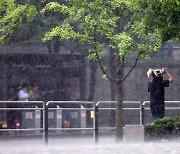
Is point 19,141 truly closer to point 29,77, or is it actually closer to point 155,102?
point 155,102

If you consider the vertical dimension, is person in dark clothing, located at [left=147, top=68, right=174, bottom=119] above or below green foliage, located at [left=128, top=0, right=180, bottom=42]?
below

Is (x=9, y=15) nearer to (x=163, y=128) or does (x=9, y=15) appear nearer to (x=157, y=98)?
(x=157, y=98)

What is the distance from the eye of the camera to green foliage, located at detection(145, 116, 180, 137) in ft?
54.7

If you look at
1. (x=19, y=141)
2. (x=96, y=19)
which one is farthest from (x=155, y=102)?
(x=19, y=141)

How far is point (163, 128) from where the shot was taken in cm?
1670

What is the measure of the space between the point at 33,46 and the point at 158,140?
1322cm

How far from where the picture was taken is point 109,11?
19.1m

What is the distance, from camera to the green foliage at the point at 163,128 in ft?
54.7

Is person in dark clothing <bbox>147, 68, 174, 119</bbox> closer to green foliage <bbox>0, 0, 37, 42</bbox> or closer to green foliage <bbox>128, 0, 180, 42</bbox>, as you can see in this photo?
green foliage <bbox>128, 0, 180, 42</bbox>

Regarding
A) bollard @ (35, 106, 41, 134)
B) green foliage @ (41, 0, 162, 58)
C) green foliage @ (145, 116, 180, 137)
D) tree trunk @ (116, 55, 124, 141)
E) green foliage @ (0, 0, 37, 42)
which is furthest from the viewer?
green foliage @ (0, 0, 37, 42)

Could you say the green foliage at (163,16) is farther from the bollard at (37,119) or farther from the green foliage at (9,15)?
the green foliage at (9,15)

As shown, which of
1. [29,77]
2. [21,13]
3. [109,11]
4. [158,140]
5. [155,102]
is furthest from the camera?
[29,77]

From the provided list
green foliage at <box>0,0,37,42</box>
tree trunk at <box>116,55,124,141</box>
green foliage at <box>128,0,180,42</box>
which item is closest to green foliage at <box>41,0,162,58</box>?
tree trunk at <box>116,55,124,141</box>

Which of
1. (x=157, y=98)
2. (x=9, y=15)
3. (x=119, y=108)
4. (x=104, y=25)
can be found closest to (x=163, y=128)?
(x=157, y=98)
